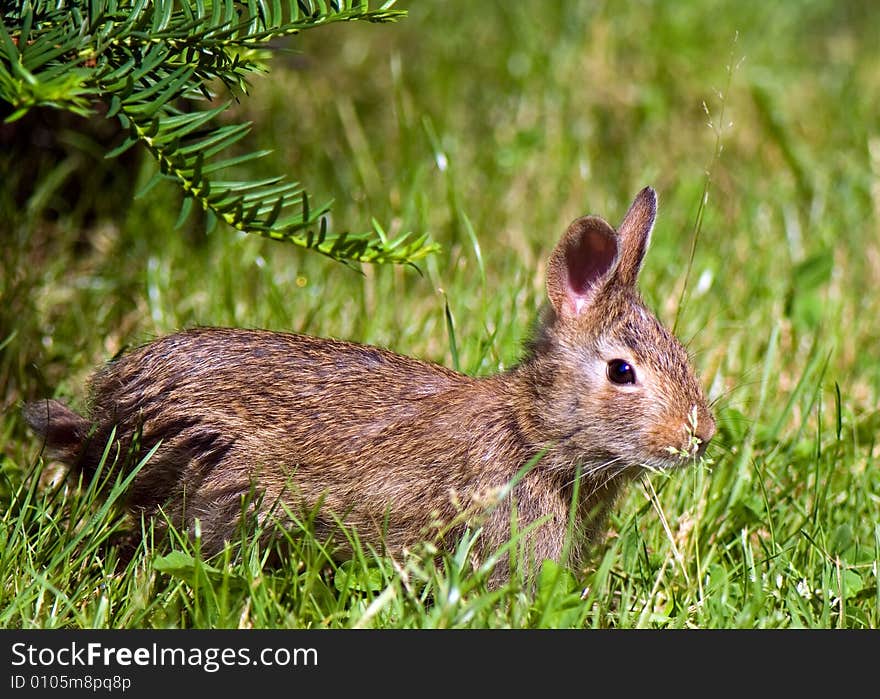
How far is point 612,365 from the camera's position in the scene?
3682 mm

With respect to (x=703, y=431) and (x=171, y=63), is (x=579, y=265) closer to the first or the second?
(x=703, y=431)

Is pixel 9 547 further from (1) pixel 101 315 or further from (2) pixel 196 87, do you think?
(1) pixel 101 315

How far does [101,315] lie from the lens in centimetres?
490

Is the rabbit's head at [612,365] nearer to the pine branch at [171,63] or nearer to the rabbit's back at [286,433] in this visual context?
the rabbit's back at [286,433]

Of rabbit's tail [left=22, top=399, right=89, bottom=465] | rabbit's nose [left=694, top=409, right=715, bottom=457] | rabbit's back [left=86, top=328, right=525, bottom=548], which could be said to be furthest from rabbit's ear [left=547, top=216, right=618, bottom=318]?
rabbit's tail [left=22, top=399, right=89, bottom=465]

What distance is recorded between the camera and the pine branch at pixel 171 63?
302 centimetres

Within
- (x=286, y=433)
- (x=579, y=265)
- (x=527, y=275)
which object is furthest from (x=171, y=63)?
(x=527, y=275)

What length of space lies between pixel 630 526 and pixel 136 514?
142 centimetres

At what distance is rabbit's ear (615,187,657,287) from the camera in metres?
3.83

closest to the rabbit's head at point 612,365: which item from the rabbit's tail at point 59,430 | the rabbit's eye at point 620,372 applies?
the rabbit's eye at point 620,372

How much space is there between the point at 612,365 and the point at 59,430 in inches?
63.7

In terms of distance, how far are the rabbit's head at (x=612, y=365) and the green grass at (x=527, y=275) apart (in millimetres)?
284

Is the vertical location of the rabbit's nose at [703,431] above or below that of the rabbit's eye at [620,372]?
below
